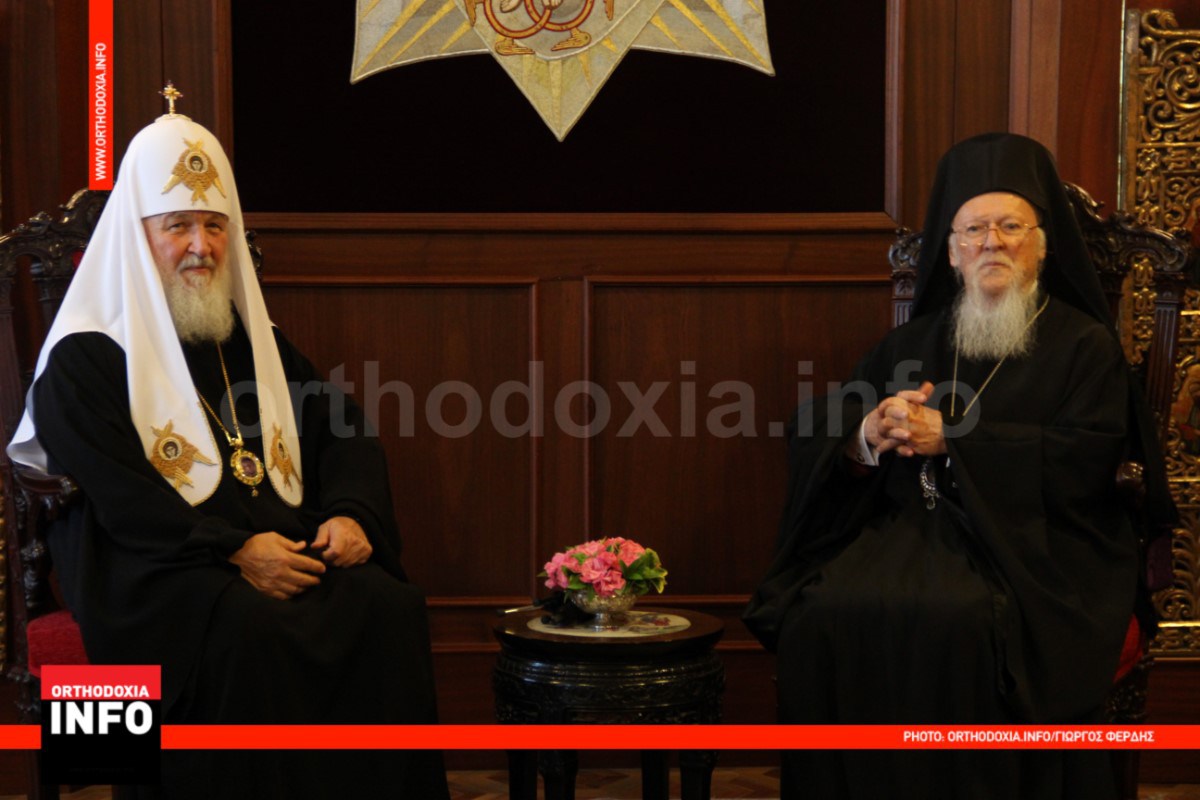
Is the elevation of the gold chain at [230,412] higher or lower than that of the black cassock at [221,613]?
higher

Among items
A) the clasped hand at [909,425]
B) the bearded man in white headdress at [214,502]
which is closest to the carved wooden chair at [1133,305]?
the clasped hand at [909,425]

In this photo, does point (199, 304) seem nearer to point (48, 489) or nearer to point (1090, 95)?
point (48, 489)

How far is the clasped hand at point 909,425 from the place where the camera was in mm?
3863

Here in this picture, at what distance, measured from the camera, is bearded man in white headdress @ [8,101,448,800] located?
3445mm

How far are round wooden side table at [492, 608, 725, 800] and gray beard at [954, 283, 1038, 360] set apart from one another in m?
1.23

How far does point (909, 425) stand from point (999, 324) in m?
0.55

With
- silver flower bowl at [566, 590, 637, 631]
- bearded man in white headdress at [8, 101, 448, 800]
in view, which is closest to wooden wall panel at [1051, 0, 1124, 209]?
silver flower bowl at [566, 590, 637, 631]

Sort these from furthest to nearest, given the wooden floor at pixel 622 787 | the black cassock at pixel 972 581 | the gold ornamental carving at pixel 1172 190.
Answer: the gold ornamental carving at pixel 1172 190
the wooden floor at pixel 622 787
the black cassock at pixel 972 581

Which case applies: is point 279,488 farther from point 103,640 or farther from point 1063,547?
point 1063,547

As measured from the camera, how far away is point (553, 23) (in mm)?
4840

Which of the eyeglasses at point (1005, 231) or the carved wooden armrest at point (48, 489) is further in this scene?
the eyeglasses at point (1005, 231)

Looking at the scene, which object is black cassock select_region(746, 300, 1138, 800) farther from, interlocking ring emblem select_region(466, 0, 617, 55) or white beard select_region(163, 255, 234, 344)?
white beard select_region(163, 255, 234, 344)

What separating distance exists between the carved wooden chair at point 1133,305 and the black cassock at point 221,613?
1912 mm

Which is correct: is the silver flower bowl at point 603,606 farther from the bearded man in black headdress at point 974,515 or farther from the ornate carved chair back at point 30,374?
the ornate carved chair back at point 30,374
